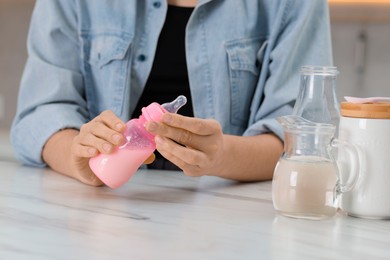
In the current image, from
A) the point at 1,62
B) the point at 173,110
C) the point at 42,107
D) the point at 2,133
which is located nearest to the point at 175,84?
the point at 42,107

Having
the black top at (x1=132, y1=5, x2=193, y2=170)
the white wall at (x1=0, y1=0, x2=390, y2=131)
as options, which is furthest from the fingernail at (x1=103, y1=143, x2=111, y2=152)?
the white wall at (x1=0, y1=0, x2=390, y2=131)

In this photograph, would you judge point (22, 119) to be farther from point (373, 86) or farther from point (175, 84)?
point (373, 86)

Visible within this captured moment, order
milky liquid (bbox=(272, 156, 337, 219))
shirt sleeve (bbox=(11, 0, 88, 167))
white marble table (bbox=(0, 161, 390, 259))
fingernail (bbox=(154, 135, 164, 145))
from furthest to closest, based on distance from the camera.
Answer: shirt sleeve (bbox=(11, 0, 88, 167)) < fingernail (bbox=(154, 135, 164, 145)) < milky liquid (bbox=(272, 156, 337, 219)) < white marble table (bbox=(0, 161, 390, 259))

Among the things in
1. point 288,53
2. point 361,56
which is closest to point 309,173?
point 288,53

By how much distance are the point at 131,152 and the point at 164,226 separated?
0.65 ft

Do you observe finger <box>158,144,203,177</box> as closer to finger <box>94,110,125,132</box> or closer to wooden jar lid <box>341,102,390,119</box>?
finger <box>94,110,125,132</box>

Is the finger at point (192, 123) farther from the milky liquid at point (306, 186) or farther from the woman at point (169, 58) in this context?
the woman at point (169, 58)

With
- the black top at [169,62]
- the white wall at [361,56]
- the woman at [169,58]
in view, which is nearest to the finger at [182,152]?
the woman at [169,58]

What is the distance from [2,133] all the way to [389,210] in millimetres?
2198

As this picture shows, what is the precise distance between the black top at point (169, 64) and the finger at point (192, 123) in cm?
47

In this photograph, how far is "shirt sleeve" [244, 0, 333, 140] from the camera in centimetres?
157

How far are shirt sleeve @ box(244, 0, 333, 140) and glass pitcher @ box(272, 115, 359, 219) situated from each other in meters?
0.46

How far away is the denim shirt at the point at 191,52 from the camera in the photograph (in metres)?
1.59

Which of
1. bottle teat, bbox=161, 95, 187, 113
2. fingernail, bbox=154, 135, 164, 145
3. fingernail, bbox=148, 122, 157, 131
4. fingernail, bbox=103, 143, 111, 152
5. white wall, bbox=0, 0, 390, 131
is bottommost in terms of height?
white wall, bbox=0, 0, 390, 131
